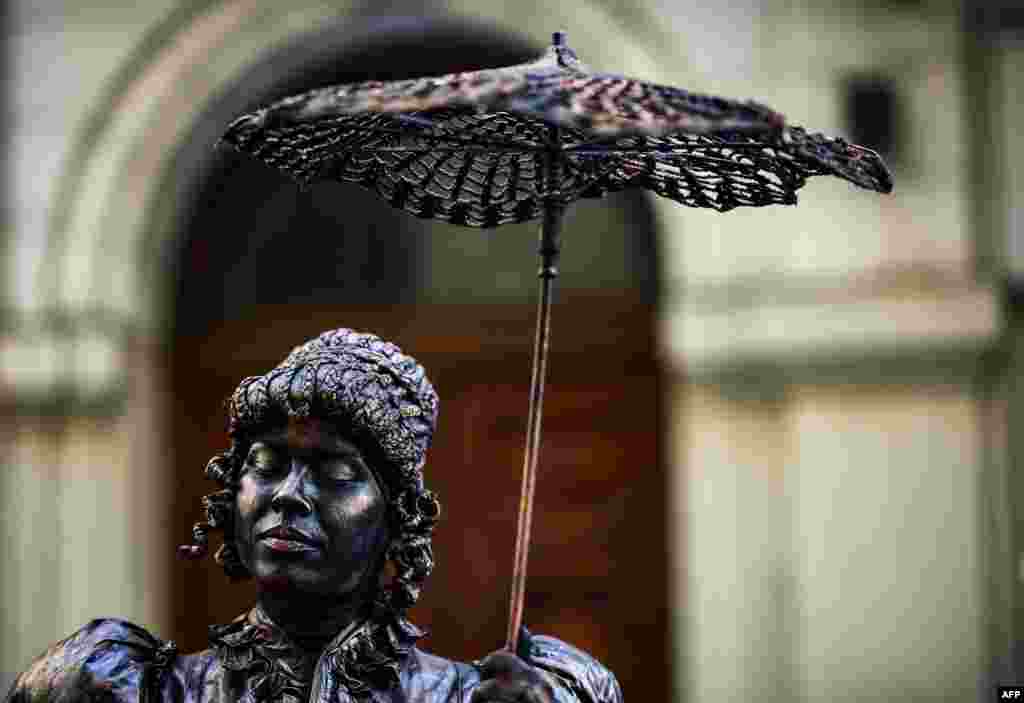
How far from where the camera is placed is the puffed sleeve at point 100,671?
10.4 ft

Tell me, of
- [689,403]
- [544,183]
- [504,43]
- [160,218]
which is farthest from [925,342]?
[544,183]

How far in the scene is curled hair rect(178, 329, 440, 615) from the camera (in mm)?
3166

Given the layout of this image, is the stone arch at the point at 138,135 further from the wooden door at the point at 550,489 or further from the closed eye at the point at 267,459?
the closed eye at the point at 267,459

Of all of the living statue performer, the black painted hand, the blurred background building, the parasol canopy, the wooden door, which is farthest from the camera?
the wooden door

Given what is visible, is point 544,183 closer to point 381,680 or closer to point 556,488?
point 381,680

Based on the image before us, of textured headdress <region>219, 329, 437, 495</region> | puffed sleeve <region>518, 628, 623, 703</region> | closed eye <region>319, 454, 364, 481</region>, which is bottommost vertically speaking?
puffed sleeve <region>518, 628, 623, 703</region>

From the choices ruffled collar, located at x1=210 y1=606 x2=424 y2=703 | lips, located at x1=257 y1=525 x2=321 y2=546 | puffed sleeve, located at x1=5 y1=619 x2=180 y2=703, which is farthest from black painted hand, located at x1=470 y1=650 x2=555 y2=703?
puffed sleeve, located at x1=5 y1=619 x2=180 y2=703

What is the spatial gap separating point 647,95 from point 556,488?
5664mm

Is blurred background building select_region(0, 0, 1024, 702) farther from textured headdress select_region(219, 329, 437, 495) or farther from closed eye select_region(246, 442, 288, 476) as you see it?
closed eye select_region(246, 442, 288, 476)

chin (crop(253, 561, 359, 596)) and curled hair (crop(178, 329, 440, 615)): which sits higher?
curled hair (crop(178, 329, 440, 615))

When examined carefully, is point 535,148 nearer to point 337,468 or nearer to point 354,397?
point 354,397

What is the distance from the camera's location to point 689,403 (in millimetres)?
7977

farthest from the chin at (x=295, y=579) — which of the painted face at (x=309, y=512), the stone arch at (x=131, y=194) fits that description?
the stone arch at (x=131, y=194)

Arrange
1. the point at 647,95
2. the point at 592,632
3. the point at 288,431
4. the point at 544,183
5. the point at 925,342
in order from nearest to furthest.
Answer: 1. the point at 647,95
2. the point at 288,431
3. the point at 544,183
4. the point at 925,342
5. the point at 592,632
